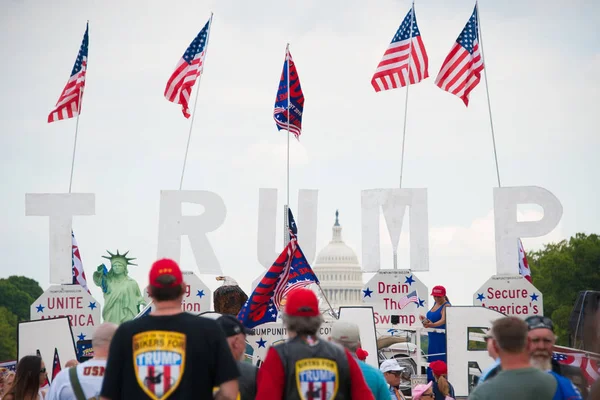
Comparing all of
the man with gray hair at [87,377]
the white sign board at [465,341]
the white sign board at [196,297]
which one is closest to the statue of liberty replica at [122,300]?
the white sign board at [196,297]

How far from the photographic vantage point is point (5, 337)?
275 feet

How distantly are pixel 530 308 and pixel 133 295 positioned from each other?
9277mm

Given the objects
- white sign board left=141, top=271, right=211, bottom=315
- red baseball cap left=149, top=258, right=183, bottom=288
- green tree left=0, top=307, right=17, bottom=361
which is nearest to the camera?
red baseball cap left=149, top=258, right=183, bottom=288

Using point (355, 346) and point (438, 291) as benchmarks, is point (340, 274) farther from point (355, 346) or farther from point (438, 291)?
point (355, 346)

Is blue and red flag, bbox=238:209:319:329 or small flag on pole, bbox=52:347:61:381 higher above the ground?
blue and red flag, bbox=238:209:319:329

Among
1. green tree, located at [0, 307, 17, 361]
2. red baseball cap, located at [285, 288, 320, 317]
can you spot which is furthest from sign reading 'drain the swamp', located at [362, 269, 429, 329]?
green tree, located at [0, 307, 17, 361]

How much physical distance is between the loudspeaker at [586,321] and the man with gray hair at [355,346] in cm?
568

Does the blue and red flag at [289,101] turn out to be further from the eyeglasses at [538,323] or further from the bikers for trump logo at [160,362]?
the bikers for trump logo at [160,362]

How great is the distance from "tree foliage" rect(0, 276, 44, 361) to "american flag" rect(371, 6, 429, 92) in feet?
209

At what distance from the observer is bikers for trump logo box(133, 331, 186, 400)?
23.4 feet

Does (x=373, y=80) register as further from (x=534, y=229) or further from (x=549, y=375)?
(x=549, y=375)

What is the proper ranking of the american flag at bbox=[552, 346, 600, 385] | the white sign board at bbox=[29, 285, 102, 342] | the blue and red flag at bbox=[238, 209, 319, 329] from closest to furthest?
the american flag at bbox=[552, 346, 600, 385]
the blue and red flag at bbox=[238, 209, 319, 329]
the white sign board at bbox=[29, 285, 102, 342]

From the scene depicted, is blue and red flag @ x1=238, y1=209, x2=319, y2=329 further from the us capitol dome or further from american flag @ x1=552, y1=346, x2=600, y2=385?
the us capitol dome

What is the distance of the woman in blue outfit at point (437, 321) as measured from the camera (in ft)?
56.8
